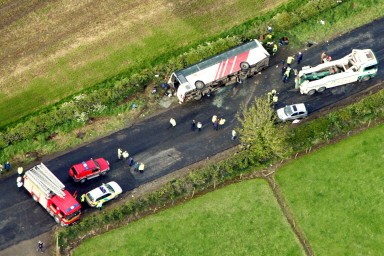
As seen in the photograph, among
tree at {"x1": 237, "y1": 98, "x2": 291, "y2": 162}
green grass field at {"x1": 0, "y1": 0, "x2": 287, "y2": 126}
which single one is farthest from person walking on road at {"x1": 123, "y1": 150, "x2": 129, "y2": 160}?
tree at {"x1": 237, "y1": 98, "x2": 291, "y2": 162}

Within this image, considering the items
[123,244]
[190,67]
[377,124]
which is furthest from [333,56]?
[123,244]

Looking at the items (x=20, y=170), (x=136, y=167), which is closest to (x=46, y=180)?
(x=20, y=170)

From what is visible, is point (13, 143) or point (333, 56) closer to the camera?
point (13, 143)

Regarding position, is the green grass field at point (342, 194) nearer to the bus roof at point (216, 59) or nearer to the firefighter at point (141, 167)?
the firefighter at point (141, 167)

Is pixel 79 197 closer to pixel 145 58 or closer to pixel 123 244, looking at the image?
pixel 123 244

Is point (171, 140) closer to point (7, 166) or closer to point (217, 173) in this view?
point (217, 173)

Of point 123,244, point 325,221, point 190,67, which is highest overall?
point 190,67

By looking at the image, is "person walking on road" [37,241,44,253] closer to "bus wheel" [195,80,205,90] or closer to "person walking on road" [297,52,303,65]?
"bus wheel" [195,80,205,90]
